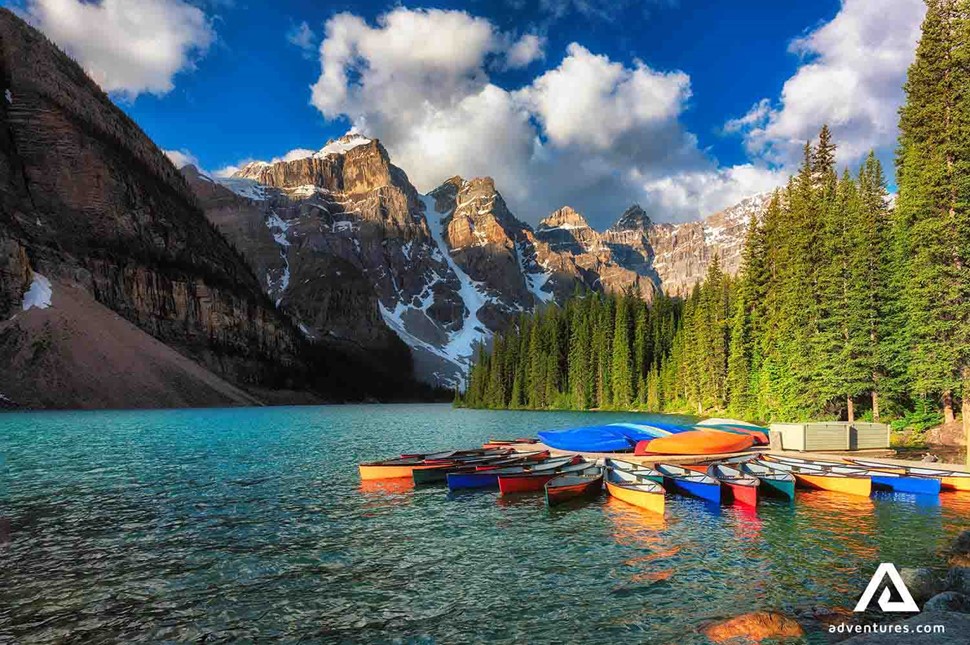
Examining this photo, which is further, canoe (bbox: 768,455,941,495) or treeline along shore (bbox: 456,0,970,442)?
treeline along shore (bbox: 456,0,970,442)

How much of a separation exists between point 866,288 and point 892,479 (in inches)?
955

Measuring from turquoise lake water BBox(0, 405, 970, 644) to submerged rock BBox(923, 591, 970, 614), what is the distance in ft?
6.70

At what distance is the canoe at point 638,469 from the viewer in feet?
93.1

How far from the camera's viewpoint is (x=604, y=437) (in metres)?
39.0

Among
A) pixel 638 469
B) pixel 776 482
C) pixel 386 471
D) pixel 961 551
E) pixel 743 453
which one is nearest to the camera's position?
pixel 961 551

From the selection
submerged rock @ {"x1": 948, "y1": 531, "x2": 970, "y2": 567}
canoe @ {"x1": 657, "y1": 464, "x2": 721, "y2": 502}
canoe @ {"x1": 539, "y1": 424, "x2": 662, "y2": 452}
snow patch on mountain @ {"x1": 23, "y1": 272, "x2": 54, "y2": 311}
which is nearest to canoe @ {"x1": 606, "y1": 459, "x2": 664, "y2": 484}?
canoe @ {"x1": 657, "y1": 464, "x2": 721, "y2": 502}

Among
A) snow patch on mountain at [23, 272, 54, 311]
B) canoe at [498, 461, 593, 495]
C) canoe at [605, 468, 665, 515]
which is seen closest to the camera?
canoe at [605, 468, 665, 515]

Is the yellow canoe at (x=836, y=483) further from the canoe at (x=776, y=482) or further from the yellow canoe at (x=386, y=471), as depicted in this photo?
the yellow canoe at (x=386, y=471)

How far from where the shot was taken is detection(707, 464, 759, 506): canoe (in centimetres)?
2466

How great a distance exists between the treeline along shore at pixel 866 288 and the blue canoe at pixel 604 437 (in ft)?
61.0

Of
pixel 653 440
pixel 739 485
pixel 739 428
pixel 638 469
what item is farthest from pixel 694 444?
pixel 739 485

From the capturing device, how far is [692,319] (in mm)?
96750

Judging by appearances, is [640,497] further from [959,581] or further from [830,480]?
[959,581]

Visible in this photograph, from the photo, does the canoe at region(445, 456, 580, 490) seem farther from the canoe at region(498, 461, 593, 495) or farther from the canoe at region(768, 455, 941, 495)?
the canoe at region(768, 455, 941, 495)
